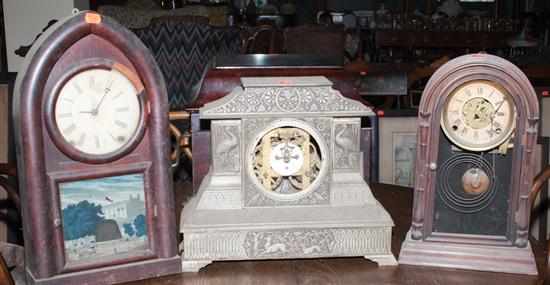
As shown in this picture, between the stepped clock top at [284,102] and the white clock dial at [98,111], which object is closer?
the white clock dial at [98,111]

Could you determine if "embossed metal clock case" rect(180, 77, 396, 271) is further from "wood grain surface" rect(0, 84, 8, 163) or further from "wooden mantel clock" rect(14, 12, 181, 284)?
"wood grain surface" rect(0, 84, 8, 163)

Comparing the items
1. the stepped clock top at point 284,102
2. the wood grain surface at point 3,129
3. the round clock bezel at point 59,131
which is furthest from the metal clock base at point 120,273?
the wood grain surface at point 3,129

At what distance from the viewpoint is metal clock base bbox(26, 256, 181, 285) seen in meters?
1.24

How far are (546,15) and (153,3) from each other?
15.8 ft

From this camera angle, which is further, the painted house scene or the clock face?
the clock face

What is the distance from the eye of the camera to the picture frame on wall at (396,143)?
268 cm

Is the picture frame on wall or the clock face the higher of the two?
the clock face

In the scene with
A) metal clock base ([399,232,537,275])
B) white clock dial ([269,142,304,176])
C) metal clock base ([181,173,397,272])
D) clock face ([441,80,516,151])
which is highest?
clock face ([441,80,516,151])

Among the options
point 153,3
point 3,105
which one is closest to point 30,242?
point 3,105

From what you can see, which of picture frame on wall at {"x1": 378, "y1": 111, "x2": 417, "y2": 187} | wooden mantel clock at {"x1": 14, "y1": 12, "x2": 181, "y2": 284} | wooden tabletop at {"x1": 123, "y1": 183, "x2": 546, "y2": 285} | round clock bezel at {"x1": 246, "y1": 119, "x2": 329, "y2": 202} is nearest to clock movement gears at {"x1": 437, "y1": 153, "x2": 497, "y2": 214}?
wooden tabletop at {"x1": 123, "y1": 183, "x2": 546, "y2": 285}

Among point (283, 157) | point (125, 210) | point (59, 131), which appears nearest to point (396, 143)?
point (283, 157)

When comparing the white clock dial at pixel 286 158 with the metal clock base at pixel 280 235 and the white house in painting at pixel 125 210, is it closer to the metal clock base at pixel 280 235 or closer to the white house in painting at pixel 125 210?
the metal clock base at pixel 280 235

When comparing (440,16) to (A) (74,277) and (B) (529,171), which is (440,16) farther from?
(A) (74,277)

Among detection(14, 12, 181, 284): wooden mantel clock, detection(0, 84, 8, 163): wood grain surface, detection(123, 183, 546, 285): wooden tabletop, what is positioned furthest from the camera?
detection(0, 84, 8, 163): wood grain surface
